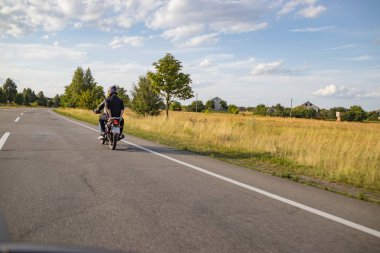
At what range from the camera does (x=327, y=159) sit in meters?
9.52

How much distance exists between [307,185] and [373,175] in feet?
5.94

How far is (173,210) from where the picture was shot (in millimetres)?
4586

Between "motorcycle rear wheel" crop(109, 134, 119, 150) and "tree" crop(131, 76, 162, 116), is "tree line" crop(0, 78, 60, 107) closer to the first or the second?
"tree" crop(131, 76, 162, 116)

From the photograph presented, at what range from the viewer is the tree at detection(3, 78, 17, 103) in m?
112

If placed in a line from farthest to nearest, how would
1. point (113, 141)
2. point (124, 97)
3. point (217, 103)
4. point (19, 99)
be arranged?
1. point (217, 103)
2. point (19, 99)
3. point (124, 97)
4. point (113, 141)

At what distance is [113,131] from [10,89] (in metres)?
119

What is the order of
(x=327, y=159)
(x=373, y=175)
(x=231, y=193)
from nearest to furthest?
(x=231, y=193)
(x=373, y=175)
(x=327, y=159)

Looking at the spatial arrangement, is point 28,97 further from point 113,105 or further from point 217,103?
point 113,105

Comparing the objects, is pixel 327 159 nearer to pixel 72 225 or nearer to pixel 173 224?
pixel 173 224

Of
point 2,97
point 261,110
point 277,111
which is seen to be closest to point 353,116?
point 277,111

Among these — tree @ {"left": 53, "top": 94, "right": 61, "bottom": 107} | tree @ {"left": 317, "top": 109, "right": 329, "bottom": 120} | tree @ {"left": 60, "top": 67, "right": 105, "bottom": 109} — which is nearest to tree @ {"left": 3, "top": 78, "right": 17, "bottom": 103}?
tree @ {"left": 53, "top": 94, "right": 61, "bottom": 107}

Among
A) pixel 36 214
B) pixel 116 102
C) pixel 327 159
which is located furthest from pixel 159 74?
pixel 36 214

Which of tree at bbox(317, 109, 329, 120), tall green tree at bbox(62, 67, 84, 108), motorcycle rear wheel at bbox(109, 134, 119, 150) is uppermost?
tall green tree at bbox(62, 67, 84, 108)

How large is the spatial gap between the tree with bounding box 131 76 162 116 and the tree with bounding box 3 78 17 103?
92.8m
